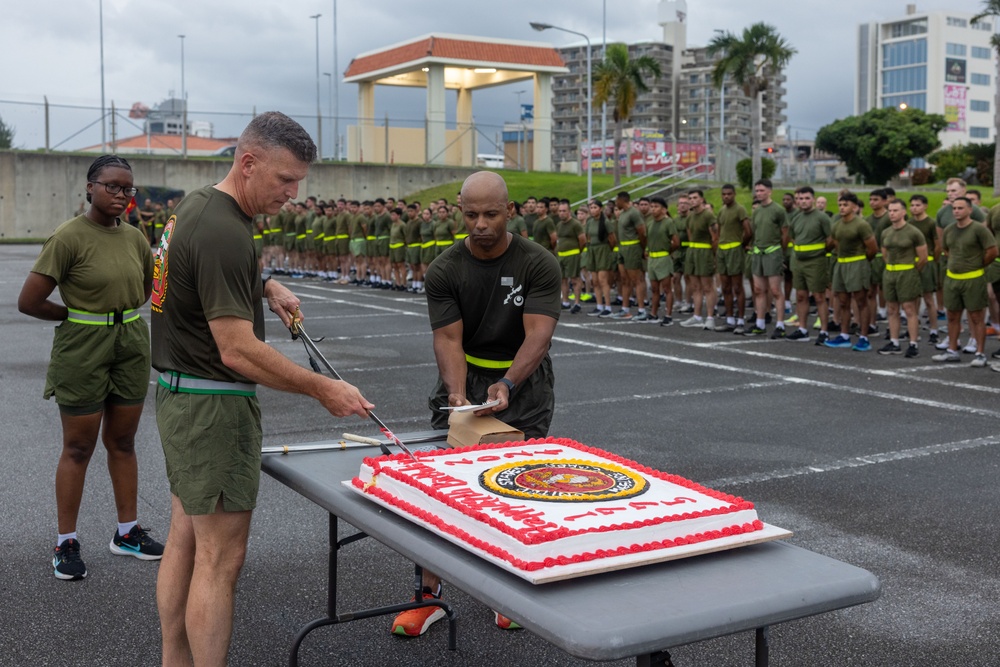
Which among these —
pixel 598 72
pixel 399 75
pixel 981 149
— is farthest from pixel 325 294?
pixel 981 149

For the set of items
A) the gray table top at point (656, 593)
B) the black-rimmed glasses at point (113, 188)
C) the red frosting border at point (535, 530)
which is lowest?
the gray table top at point (656, 593)

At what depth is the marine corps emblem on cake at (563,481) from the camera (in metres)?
3.08

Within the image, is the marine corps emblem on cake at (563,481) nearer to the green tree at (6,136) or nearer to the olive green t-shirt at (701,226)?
the olive green t-shirt at (701,226)

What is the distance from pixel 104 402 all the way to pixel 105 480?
1.73 metres

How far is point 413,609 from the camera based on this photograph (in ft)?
14.7

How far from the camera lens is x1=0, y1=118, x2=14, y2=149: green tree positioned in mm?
→ 39844

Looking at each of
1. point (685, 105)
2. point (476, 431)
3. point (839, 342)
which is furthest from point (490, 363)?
point (685, 105)

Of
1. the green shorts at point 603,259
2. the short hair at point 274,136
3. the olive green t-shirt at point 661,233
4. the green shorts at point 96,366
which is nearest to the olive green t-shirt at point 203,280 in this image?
the short hair at point 274,136

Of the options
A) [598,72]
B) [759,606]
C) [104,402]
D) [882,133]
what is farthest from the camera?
[882,133]

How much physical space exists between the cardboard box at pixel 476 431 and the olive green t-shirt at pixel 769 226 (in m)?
12.2

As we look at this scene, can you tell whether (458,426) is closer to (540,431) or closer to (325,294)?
(540,431)

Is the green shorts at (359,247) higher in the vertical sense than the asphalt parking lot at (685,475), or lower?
higher

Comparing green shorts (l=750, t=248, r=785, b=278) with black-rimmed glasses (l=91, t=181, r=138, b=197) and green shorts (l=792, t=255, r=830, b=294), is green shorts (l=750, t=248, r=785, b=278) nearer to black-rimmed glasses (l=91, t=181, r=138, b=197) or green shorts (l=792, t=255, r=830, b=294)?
green shorts (l=792, t=255, r=830, b=294)

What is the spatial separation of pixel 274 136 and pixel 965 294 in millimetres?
11213
